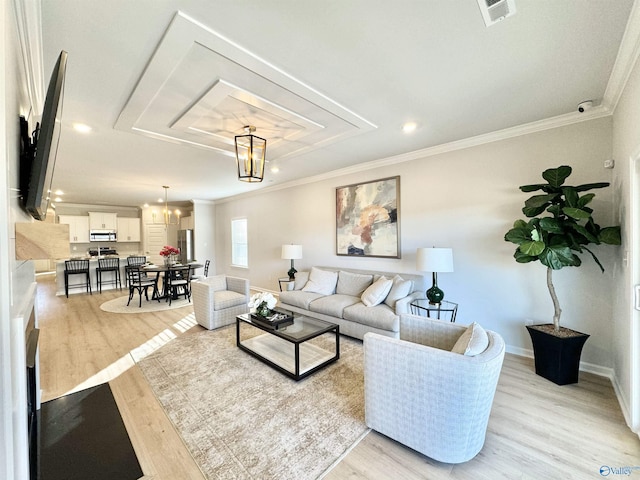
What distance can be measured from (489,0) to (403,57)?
553 mm

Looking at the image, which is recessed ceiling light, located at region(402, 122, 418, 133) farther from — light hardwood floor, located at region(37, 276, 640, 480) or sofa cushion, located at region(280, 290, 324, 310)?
light hardwood floor, located at region(37, 276, 640, 480)

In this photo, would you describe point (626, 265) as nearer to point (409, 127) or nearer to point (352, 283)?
point (409, 127)

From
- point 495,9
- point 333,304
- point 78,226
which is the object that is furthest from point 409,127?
point 78,226

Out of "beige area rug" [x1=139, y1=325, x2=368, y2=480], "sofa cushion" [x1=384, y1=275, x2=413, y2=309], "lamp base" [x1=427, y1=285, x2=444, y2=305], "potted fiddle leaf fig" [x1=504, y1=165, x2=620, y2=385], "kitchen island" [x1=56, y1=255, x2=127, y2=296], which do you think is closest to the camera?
"beige area rug" [x1=139, y1=325, x2=368, y2=480]

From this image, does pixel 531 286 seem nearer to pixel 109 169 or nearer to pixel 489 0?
pixel 489 0

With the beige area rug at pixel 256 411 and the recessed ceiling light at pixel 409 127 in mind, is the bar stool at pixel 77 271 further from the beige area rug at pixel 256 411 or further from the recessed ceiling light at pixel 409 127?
the recessed ceiling light at pixel 409 127

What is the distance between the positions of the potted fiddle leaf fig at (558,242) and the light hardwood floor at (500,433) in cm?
21

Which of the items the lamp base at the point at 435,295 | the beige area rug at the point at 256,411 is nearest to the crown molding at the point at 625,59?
the lamp base at the point at 435,295

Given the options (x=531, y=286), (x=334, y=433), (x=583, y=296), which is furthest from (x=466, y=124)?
(x=334, y=433)

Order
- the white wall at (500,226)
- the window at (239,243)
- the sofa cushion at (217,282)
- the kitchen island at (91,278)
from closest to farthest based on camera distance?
1. the white wall at (500,226)
2. the sofa cushion at (217,282)
3. the kitchen island at (91,278)
4. the window at (239,243)

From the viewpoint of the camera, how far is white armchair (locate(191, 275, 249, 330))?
402cm

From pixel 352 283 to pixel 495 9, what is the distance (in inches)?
141

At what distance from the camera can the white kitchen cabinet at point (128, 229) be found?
9.45m

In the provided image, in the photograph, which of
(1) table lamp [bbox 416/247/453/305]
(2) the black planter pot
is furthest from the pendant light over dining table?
(2) the black planter pot
